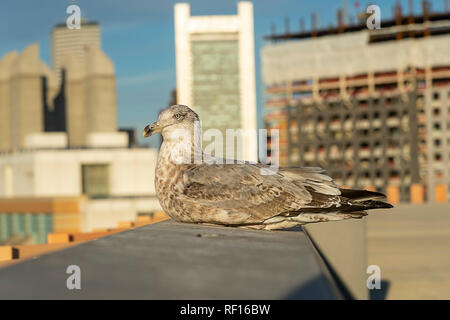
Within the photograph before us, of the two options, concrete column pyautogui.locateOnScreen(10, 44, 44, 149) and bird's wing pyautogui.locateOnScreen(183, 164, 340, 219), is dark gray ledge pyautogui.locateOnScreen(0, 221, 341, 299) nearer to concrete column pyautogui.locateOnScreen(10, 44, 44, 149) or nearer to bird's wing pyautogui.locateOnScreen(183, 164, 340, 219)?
bird's wing pyautogui.locateOnScreen(183, 164, 340, 219)

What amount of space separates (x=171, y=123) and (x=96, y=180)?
77259mm

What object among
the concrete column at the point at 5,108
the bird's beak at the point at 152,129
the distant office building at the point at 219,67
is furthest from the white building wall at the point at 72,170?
the bird's beak at the point at 152,129

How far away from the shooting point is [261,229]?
6254 millimetres

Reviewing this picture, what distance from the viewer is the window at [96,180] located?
266ft

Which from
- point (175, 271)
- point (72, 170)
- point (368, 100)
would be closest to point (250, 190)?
point (175, 271)

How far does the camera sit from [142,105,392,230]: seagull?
600cm

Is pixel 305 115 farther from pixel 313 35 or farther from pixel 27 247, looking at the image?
pixel 27 247

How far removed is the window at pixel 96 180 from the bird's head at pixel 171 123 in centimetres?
7606

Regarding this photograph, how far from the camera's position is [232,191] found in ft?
19.7

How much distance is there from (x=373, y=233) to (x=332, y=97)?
87.9m

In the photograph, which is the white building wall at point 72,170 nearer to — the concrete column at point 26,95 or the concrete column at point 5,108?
the concrete column at point 26,95

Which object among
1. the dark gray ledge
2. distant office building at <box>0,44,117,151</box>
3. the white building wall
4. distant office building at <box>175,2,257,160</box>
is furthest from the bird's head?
distant office building at <box>0,44,117,151</box>

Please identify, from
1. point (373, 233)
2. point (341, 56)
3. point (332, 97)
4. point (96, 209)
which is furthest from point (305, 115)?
point (373, 233)

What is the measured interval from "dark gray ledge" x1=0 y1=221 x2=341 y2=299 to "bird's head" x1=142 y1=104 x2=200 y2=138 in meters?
1.93
